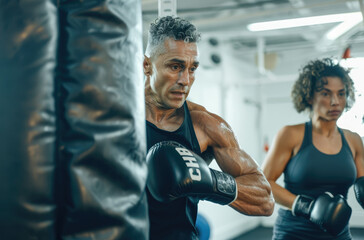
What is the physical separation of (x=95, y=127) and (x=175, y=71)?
97 cm

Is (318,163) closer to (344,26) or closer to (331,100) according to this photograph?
(331,100)

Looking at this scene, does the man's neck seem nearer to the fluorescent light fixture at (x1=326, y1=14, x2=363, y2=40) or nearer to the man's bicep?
the man's bicep

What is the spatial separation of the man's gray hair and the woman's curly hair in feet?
3.99

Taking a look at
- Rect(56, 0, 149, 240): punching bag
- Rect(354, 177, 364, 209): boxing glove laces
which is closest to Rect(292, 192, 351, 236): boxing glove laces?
Rect(354, 177, 364, 209): boxing glove laces

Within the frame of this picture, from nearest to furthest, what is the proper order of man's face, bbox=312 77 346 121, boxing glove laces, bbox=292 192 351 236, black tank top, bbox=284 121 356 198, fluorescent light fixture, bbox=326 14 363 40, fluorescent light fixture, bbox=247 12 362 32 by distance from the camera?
boxing glove laces, bbox=292 192 351 236
black tank top, bbox=284 121 356 198
man's face, bbox=312 77 346 121
fluorescent light fixture, bbox=247 12 362 32
fluorescent light fixture, bbox=326 14 363 40

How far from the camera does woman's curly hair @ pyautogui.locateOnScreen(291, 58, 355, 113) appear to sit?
2.46m

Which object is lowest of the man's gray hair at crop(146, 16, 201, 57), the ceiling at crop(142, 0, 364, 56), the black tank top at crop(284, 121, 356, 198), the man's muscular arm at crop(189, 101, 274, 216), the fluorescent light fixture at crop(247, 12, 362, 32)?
the black tank top at crop(284, 121, 356, 198)

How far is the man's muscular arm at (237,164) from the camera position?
4.73ft

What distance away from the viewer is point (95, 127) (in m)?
0.58

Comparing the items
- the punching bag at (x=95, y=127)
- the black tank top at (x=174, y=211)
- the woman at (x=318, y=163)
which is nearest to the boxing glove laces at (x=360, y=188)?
the woman at (x=318, y=163)

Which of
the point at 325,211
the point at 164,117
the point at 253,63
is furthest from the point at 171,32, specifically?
the point at 253,63

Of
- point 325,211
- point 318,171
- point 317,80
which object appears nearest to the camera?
point 325,211

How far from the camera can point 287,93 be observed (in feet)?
24.3

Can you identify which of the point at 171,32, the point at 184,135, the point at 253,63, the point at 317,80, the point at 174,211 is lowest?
the point at 174,211
